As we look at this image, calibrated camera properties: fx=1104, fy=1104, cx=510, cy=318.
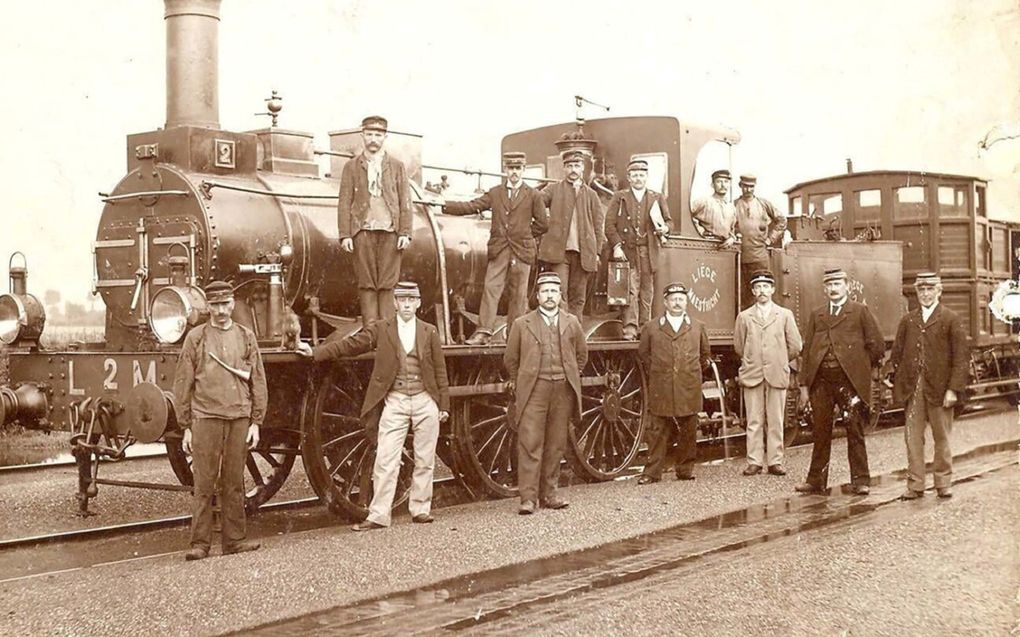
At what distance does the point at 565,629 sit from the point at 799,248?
8115 mm

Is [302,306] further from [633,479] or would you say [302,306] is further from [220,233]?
[633,479]

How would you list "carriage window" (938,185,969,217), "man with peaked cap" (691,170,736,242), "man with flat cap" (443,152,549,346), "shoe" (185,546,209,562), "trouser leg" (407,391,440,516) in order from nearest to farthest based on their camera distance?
"shoe" (185,546,209,562)
"trouser leg" (407,391,440,516)
"man with flat cap" (443,152,549,346)
"man with peaked cap" (691,170,736,242)
"carriage window" (938,185,969,217)

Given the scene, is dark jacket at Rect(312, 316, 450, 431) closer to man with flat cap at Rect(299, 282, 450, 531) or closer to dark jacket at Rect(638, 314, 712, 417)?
man with flat cap at Rect(299, 282, 450, 531)

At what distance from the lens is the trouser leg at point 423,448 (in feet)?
25.2

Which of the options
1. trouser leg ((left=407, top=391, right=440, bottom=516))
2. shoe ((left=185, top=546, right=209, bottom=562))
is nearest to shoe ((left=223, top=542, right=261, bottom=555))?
shoe ((left=185, top=546, right=209, bottom=562))

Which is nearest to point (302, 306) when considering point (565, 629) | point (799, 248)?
point (565, 629)

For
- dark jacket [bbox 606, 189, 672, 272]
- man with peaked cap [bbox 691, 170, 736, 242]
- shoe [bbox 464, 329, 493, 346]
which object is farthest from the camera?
man with peaked cap [bbox 691, 170, 736, 242]

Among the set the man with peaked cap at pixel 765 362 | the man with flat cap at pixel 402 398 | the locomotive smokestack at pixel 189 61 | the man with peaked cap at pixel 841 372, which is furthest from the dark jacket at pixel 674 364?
the locomotive smokestack at pixel 189 61

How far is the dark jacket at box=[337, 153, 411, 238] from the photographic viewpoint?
25.3 feet

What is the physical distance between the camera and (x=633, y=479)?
9.67 meters

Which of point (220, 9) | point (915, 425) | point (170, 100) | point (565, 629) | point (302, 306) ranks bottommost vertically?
point (565, 629)

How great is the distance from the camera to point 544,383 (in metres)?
8.20

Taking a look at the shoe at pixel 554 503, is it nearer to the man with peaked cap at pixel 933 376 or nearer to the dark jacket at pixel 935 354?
the man with peaked cap at pixel 933 376

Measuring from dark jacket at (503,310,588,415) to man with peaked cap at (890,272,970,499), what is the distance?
2601 mm
